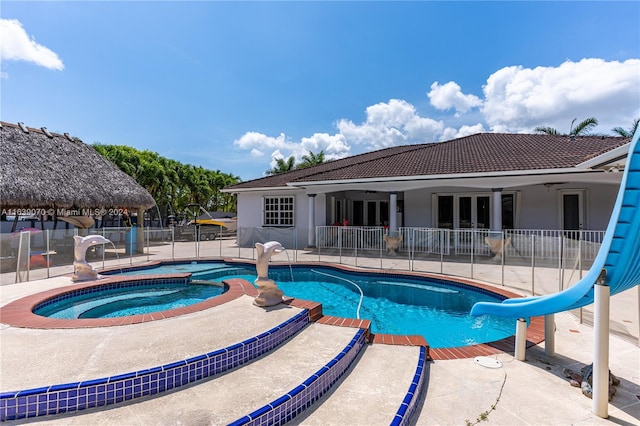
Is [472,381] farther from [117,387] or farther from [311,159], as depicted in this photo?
[311,159]

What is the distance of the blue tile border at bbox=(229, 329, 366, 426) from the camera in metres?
2.79

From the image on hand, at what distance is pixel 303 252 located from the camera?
52.0 feet

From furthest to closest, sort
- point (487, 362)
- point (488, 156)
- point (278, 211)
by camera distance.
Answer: point (278, 211), point (488, 156), point (487, 362)

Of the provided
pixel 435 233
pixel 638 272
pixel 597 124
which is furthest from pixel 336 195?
pixel 597 124

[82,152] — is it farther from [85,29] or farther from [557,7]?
[557,7]

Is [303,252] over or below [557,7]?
below

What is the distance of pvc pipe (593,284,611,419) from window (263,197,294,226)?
1629 cm

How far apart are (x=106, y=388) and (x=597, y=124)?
3564 centimetres

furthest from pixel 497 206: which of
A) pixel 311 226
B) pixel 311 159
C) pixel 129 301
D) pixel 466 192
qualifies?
pixel 311 159

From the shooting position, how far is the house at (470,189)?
12.4m

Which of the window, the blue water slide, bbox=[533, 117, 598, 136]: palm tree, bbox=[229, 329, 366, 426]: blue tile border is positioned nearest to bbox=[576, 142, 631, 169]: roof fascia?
the blue water slide

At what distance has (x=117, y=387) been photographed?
3.15m

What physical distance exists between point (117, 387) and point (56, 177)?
15936mm

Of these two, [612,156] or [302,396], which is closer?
[302,396]
